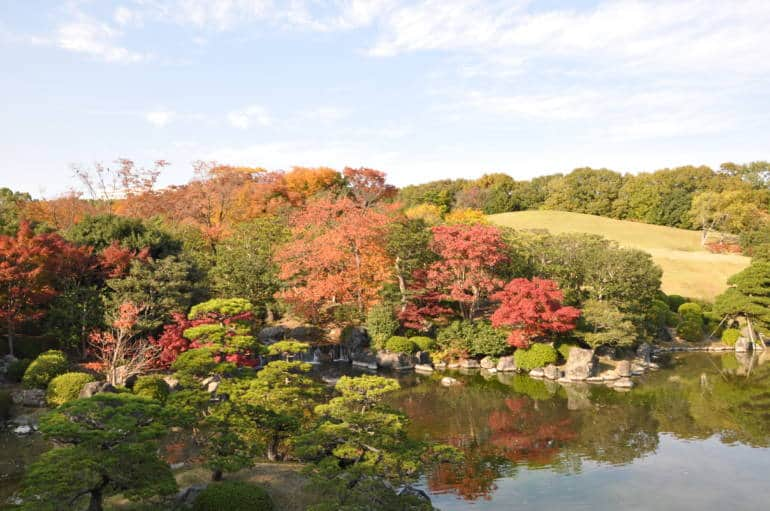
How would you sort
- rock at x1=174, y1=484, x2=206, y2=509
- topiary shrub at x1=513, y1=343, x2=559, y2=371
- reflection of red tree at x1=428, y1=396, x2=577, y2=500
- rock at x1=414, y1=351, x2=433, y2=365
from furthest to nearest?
rock at x1=414, y1=351, x2=433, y2=365, topiary shrub at x1=513, y1=343, x2=559, y2=371, reflection of red tree at x1=428, y1=396, x2=577, y2=500, rock at x1=174, y1=484, x2=206, y2=509

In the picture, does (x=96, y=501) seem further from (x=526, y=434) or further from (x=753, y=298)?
(x=753, y=298)

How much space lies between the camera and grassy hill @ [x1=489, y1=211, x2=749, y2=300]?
51688mm

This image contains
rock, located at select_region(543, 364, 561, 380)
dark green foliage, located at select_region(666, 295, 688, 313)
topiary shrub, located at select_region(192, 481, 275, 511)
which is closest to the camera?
topiary shrub, located at select_region(192, 481, 275, 511)

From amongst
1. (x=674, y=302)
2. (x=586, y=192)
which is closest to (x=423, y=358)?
(x=674, y=302)

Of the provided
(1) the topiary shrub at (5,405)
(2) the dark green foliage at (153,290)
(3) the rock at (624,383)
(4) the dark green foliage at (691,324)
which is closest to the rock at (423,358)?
(3) the rock at (624,383)

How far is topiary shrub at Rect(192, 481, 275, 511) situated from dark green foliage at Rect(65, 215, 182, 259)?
17696 mm

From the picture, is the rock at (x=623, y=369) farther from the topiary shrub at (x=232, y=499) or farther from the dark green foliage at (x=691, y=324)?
the topiary shrub at (x=232, y=499)

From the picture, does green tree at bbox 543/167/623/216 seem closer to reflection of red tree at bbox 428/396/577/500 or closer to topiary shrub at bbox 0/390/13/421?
reflection of red tree at bbox 428/396/577/500

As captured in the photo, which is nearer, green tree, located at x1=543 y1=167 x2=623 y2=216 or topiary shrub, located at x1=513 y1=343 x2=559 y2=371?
topiary shrub, located at x1=513 y1=343 x2=559 y2=371

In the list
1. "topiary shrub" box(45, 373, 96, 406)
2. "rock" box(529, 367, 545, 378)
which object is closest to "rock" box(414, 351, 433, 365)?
"rock" box(529, 367, 545, 378)

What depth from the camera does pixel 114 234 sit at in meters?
27.0

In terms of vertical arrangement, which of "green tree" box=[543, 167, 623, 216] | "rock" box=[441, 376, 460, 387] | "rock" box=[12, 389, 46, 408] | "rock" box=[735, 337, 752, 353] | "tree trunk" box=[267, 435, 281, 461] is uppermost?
"green tree" box=[543, 167, 623, 216]

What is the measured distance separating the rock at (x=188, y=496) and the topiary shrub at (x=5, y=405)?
11.3m

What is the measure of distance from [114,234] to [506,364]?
2241 centimetres
